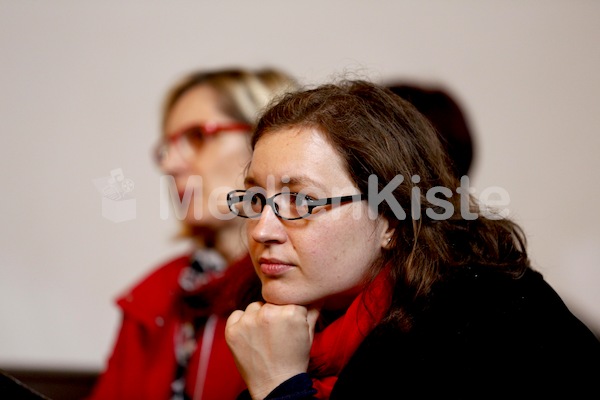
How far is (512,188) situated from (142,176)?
141cm

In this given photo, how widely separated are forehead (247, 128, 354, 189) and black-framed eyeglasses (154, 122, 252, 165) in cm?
69

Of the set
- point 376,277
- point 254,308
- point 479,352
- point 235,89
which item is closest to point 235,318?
point 254,308

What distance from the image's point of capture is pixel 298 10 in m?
2.26

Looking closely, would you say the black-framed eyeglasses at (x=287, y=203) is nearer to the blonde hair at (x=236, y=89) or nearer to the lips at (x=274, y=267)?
the lips at (x=274, y=267)

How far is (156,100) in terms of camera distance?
2.30 m

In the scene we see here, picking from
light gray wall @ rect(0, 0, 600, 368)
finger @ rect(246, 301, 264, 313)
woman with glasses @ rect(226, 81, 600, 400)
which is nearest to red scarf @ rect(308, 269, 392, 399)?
woman with glasses @ rect(226, 81, 600, 400)

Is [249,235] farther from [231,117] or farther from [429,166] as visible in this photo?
[231,117]

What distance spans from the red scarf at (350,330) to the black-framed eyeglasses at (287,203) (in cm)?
16

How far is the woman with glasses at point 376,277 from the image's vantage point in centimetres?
90

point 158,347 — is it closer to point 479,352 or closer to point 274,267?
point 274,267

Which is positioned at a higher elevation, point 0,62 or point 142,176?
point 0,62

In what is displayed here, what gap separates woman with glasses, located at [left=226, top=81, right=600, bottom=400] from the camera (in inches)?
35.5

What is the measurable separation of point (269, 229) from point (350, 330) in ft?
0.72

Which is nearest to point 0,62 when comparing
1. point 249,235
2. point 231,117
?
point 231,117
